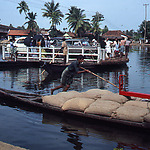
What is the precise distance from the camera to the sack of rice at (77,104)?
23.0 ft

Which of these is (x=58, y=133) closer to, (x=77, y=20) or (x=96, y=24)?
(x=77, y=20)

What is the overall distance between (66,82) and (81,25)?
2413 inches

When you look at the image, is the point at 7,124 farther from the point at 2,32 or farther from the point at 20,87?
the point at 2,32

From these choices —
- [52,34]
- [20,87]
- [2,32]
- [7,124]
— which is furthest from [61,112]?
[2,32]

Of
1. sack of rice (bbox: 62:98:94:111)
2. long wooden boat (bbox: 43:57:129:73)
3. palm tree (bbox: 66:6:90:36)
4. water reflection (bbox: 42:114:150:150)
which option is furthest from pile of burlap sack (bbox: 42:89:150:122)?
palm tree (bbox: 66:6:90:36)

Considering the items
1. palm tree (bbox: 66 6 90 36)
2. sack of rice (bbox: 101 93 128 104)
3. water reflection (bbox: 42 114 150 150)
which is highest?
palm tree (bbox: 66 6 90 36)

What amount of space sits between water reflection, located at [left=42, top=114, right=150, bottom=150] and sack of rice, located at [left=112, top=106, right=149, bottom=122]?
0.40 metres

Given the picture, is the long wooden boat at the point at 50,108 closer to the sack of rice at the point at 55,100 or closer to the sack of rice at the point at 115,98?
the sack of rice at the point at 55,100

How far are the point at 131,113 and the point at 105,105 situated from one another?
2.58ft

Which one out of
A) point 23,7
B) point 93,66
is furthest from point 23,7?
point 93,66

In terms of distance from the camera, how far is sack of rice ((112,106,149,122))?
5988mm

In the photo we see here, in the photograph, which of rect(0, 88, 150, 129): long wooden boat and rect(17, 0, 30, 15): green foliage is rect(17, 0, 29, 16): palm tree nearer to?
rect(17, 0, 30, 15): green foliage

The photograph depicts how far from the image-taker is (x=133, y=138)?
19.5ft

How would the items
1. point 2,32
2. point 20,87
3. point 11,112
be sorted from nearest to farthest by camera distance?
point 11,112
point 20,87
point 2,32
